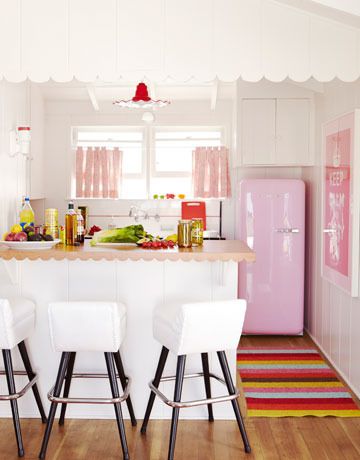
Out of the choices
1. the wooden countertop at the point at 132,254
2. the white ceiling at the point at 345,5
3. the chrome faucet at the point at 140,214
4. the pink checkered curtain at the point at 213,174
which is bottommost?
the wooden countertop at the point at 132,254

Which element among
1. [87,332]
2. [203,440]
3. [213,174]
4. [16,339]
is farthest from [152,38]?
[213,174]

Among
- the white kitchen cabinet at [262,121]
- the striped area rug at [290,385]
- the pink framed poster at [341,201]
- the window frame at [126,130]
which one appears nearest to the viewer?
the striped area rug at [290,385]

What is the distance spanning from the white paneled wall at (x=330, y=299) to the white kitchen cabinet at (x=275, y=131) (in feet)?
0.66

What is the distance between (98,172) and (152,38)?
3419 millimetres

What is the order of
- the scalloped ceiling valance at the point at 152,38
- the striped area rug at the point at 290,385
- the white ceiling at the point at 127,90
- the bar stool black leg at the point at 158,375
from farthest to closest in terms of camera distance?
1. the white ceiling at the point at 127,90
2. the striped area rug at the point at 290,385
3. the bar stool black leg at the point at 158,375
4. the scalloped ceiling valance at the point at 152,38

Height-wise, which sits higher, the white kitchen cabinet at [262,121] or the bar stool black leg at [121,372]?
the white kitchen cabinet at [262,121]

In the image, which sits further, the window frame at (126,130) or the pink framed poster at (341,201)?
the window frame at (126,130)

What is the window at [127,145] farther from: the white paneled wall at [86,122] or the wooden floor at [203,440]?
the wooden floor at [203,440]

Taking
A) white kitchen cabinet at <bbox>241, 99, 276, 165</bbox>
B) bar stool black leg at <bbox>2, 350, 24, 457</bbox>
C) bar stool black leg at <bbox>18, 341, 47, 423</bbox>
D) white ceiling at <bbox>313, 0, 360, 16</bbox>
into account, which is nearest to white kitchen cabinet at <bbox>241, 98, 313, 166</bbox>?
white kitchen cabinet at <bbox>241, 99, 276, 165</bbox>

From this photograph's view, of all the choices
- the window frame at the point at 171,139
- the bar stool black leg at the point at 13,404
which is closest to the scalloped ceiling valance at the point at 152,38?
the bar stool black leg at the point at 13,404

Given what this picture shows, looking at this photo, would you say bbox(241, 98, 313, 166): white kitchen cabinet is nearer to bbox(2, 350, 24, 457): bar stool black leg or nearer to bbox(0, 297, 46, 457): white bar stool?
bbox(0, 297, 46, 457): white bar stool

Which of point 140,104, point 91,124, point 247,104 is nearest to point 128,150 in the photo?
point 91,124

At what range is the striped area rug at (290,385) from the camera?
3855mm

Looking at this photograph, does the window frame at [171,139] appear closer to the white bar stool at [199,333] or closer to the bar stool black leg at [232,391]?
the white bar stool at [199,333]
